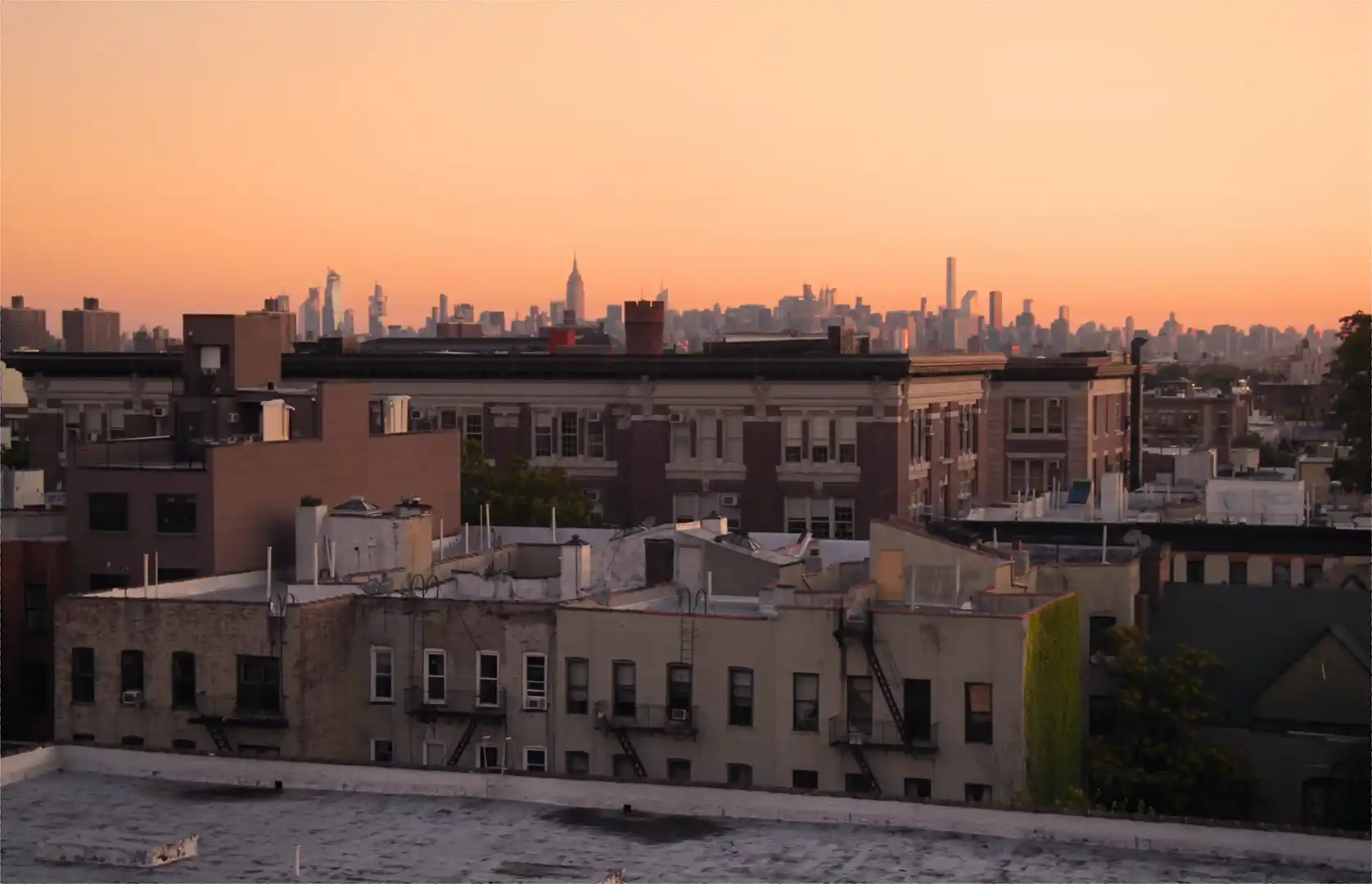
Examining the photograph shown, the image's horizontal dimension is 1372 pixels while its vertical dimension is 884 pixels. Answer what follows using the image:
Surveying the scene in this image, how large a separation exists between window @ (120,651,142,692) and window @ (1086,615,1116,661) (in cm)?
2341

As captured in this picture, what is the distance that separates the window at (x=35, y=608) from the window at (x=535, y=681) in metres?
16.6

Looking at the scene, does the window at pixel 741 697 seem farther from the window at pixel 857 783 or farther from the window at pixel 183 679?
the window at pixel 183 679

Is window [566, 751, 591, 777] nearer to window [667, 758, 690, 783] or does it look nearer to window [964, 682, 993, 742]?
window [667, 758, 690, 783]

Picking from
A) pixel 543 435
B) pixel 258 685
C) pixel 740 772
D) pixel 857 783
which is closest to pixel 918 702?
pixel 857 783

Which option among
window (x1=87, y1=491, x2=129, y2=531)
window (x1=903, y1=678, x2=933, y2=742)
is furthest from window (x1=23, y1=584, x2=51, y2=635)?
window (x1=903, y1=678, x2=933, y2=742)

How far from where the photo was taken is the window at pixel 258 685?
166 feet

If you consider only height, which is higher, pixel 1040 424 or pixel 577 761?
pixel 1040 424

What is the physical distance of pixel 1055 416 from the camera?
4505 inches

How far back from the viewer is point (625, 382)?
3839 inches

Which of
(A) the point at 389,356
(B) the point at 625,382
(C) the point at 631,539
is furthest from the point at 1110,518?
(A) the point at 389,356

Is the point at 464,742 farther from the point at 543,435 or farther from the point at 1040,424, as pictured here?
the point at 1040,424

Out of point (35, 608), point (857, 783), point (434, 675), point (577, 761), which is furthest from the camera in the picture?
point (35, 608)

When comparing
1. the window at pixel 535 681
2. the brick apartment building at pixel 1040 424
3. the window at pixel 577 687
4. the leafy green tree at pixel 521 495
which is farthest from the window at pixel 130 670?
the brick apartment building at pixel 1040 424

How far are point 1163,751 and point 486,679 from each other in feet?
52.1
